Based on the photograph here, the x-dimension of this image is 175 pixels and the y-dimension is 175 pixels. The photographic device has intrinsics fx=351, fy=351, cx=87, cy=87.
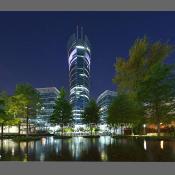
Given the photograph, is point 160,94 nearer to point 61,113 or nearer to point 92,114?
point 61,113

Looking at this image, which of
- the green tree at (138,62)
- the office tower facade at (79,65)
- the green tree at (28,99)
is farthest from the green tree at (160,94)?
the office tower facade at (79,65)

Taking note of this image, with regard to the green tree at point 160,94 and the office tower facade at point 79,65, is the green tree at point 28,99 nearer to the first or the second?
the green tree at point 160,94

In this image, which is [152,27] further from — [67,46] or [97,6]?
[67,46]

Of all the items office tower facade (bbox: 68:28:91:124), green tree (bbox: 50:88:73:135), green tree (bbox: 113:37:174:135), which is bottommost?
green tree (bbox: 50:88:73:135)

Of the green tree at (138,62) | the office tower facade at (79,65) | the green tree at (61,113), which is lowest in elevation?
the green tree at (61,113)

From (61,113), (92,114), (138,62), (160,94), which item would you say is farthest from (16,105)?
(92,114)

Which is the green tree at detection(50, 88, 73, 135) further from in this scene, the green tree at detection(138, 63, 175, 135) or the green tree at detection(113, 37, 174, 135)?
the green tree at detection(138, 63, 175, 135)

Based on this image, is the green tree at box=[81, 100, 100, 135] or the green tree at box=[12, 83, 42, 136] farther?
the green tree at box=[81, 100, 100, 135]

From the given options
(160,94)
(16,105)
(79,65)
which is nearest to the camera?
(160,94)

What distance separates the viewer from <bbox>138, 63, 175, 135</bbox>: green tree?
3247 centimetres

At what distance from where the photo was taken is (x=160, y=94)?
1284 inches

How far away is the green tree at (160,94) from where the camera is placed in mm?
32469

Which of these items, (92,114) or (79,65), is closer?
(92,114)

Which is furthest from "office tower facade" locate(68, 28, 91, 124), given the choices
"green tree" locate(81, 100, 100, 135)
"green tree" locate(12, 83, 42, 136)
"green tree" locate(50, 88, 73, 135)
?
"green tree" locate(12, 83, 42, 136)
